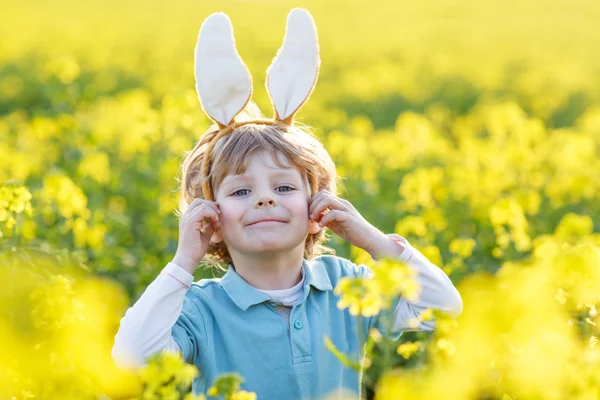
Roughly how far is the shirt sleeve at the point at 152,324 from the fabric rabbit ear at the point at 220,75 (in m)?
0.58

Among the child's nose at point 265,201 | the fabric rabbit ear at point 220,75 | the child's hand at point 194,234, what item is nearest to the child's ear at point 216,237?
the child's hand at point 194,234

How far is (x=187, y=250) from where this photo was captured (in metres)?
2.39

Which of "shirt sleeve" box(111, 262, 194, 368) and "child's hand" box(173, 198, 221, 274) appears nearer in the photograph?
"shirt sleeve" box(111, 262, 194, 368)

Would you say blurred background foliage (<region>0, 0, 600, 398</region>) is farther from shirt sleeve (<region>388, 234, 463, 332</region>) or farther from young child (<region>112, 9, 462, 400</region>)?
young child (<region>112, 9, 462, 400</region>)

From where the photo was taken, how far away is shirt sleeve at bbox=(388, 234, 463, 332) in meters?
2.46

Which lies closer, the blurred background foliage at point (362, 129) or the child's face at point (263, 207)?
the child's face at point (263, 207)

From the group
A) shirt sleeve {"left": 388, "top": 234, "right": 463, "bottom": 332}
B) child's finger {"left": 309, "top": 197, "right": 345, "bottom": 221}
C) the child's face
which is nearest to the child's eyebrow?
the child's face

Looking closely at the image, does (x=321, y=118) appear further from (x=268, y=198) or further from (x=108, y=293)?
(x=268, y=198)

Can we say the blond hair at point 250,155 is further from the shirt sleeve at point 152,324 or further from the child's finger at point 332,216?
the shirt sleeve at point 152,324

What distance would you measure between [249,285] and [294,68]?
663 mm

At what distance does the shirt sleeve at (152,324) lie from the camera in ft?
7.36

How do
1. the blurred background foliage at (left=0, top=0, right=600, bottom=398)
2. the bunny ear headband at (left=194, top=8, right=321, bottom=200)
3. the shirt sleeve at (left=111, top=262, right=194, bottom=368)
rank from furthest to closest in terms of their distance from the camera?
the blurred background foliage at (left=0, top=0, right=600, bottom=398) < the bunny ear headband at (left=194, top=8, right=321, bottom=200) < the shirt sleeve at (left=111, top=262, right=194, bottom=368)

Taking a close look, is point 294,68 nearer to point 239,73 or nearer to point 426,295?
point 239,73

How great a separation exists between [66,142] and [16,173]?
2.71 feet
